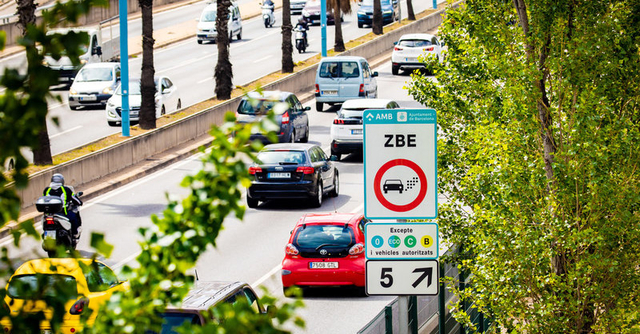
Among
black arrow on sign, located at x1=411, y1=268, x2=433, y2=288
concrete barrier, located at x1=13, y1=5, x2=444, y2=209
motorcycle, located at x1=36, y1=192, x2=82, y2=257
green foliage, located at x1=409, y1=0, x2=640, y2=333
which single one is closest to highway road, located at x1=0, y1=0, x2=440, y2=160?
concrete barrier, located at x1=13, y1=5, x2=444, y2=209

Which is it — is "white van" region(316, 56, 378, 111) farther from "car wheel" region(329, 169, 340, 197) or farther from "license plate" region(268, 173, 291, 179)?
"license plate" region(268, 173, 291, 179)

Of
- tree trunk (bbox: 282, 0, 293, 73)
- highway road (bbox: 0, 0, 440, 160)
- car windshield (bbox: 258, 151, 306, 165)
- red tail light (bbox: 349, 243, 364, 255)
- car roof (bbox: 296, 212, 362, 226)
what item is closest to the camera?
red tail light (bbox: 349, 243, 364, 255)

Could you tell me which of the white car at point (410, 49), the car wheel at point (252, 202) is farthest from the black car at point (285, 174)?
the white car at point (410, 49)

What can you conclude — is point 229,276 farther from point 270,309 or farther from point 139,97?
point 139,97

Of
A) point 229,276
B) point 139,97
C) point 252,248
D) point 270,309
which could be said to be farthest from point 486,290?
point 139,97

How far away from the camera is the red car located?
16.8 metres

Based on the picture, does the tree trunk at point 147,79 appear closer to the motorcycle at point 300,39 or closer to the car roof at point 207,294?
the car roof at point 207,294

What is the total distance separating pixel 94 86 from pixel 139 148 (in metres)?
10.2

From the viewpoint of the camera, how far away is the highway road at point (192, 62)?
34.7 meters

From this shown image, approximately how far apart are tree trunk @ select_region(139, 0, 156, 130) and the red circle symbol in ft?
80.1

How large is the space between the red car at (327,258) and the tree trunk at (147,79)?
15522mm

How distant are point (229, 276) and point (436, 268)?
11018 millimetres

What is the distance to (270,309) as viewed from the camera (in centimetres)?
355

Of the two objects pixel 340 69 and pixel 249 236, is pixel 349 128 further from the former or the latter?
pixel 249 236
